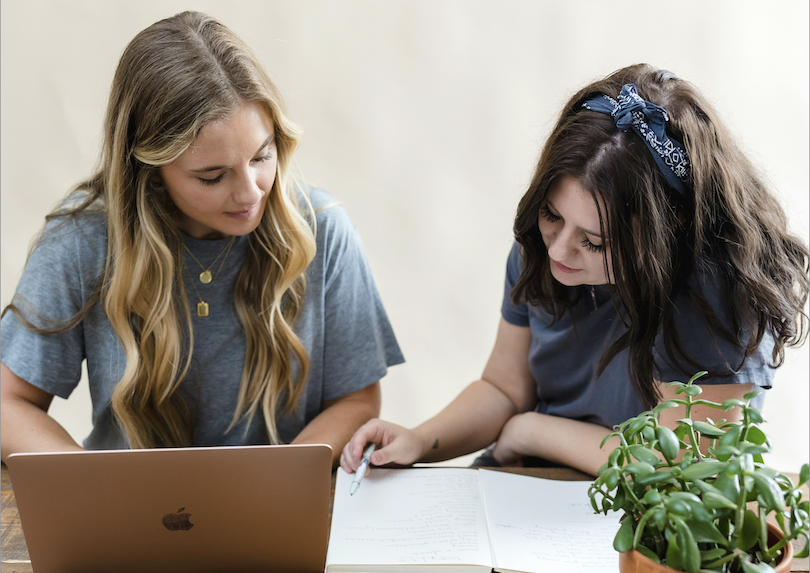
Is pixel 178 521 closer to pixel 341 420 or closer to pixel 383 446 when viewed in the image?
pixel 383 446

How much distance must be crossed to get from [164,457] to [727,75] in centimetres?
185

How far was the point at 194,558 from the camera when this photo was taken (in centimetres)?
80

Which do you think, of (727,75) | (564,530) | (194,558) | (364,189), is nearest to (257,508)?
(194,558)

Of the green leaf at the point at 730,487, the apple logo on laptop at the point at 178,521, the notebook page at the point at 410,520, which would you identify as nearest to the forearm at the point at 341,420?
the notebook page at the point at 410,520

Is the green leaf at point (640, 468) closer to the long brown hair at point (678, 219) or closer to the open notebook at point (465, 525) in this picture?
the open notebook at point (465, 525)

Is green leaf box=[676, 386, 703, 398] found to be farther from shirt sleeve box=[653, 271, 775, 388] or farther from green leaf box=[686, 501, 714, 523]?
shirt sleeve box=[653, 271, 775, 388]

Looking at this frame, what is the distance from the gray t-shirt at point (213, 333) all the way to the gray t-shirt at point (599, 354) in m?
0.31

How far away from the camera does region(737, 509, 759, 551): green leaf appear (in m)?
0.57

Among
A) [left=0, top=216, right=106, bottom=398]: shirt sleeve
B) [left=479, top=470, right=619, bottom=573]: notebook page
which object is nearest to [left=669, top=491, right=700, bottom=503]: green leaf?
[left=479, top=470, right=619, bottom=573]: notebook page

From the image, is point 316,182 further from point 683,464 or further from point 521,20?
point 683,464

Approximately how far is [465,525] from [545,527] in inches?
4.7

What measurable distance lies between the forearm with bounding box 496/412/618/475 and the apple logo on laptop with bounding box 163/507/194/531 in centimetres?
67

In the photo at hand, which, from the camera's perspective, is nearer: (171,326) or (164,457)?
(164,457)

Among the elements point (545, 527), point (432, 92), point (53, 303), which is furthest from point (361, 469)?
point (432, 92)
